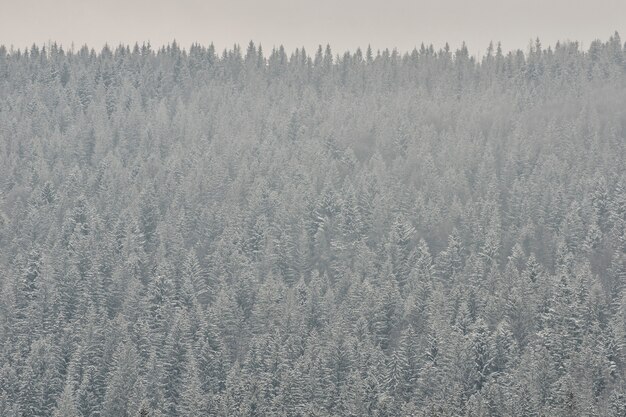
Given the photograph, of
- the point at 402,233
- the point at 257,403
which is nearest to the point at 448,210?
the point at 402,233

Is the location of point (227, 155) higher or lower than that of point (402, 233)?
higher

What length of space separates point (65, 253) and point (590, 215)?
69262 millimetres

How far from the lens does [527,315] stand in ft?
371

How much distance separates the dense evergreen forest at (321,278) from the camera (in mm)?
103625

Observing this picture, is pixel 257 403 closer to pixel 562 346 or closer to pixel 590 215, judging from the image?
pixel 562 346

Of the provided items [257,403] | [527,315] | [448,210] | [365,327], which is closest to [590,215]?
[448,210]

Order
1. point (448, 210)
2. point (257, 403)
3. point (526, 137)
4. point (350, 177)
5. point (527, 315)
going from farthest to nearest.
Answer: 1. point (526, 137)
2. point (350, 177)
3. point (448, 210)
4. point (527, 315)
5. point (257, 403)

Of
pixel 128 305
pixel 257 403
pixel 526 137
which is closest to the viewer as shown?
pixel 257 403

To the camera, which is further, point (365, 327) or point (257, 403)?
point (365, 327)

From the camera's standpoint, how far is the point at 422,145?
618ft

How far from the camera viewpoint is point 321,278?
5133 inches

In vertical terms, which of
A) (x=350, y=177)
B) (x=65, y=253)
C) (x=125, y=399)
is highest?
(x=350, y=177)

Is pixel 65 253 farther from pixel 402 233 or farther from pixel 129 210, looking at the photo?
pixel 402 233

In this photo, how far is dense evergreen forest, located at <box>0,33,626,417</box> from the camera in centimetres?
10362
